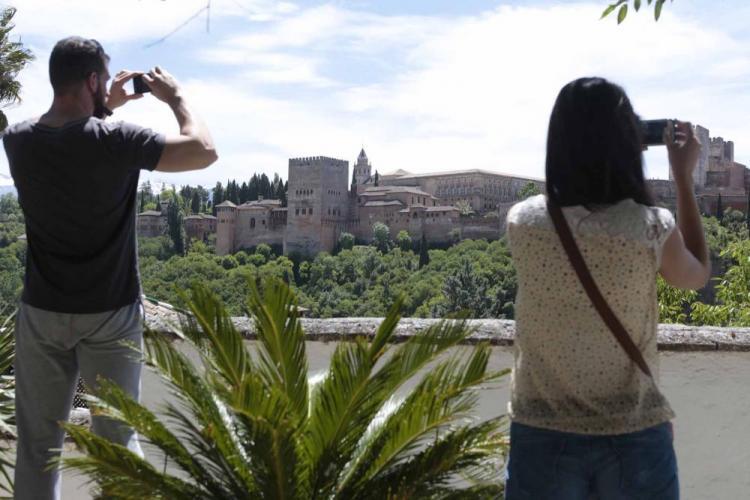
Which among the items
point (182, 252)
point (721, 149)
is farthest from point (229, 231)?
point (721, 149)

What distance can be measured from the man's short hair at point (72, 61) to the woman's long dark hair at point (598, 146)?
3.88 ft

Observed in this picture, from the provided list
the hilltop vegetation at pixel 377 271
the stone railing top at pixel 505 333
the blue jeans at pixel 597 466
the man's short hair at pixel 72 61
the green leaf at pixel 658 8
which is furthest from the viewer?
the hilltop vegetation at pixel 377 271

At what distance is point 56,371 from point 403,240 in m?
71.0

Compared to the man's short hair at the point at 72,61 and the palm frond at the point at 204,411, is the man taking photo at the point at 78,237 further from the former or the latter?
the palm frond at the point at 204,411

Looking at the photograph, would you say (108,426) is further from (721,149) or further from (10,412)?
(721,149)

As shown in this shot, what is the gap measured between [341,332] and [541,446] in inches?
68.7

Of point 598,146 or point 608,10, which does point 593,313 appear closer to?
point 598,146

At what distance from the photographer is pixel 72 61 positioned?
2.33m

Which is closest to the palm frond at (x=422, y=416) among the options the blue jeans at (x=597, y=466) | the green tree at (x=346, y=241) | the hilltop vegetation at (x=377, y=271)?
the blue jeans at (x=597, y=466)

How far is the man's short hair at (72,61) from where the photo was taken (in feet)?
7.61

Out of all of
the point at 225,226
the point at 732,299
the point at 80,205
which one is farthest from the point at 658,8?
the point at 225,226

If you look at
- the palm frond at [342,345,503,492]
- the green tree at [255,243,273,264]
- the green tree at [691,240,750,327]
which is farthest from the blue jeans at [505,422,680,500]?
the green tree at [255,243,273,264]

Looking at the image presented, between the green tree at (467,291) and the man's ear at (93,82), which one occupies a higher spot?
the man's ear at (93,82)

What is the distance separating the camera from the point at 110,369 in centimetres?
238
